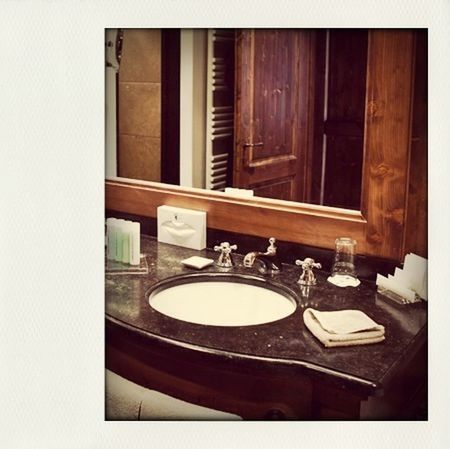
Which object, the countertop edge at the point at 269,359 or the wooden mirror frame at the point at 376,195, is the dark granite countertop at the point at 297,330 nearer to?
the countertop edge at the point at 269,359

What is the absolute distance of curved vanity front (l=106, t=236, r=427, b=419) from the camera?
3.67 feet

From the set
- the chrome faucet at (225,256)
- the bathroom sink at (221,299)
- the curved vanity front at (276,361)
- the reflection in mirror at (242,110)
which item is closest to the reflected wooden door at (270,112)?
the reflection in mirror at (242,110)

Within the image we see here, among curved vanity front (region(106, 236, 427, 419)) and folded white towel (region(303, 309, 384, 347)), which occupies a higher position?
folded white towel (region(303, 309, 384, 347))

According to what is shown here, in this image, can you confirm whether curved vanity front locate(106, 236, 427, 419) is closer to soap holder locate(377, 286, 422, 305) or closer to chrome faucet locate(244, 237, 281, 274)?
soap holder locate(377, 286, 422, 305)

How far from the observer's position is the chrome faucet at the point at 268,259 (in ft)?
5.11

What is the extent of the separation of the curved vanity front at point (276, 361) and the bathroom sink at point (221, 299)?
0.23 feet

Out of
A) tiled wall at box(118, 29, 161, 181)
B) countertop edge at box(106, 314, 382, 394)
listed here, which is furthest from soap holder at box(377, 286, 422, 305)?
tiled wall at box(118, 29, 161, 181)

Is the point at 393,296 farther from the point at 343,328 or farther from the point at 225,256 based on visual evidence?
the point at 225,256

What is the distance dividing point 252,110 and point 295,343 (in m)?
1.20

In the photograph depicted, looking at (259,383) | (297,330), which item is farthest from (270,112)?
(259,383)

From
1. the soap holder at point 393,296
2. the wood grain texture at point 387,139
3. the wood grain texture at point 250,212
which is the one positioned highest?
the wood grain texture at point 387,139
